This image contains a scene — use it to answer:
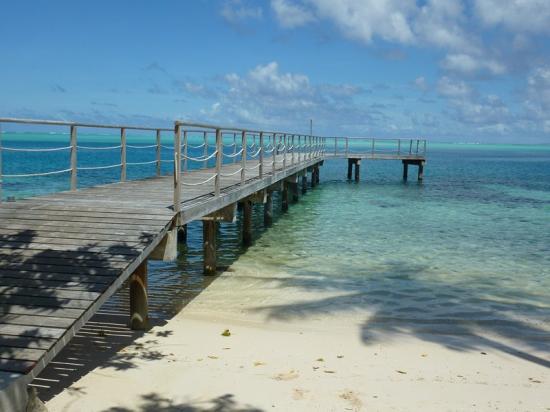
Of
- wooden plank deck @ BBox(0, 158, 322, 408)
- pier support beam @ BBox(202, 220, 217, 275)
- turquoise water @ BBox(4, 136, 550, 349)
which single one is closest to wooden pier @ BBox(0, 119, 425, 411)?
wooden plank deck @ BBox(0, 158, 322, 408)

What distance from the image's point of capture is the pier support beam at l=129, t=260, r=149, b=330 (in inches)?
293

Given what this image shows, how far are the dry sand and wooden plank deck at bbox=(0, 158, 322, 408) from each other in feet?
2.74

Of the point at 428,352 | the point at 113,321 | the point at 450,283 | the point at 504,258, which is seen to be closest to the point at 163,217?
the point at 113,321

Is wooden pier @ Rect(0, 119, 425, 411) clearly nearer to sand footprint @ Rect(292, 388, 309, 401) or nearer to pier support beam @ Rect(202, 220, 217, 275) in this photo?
pier support beam @ Rect(202, 220, 217, 275)

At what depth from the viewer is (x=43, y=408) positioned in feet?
15.0

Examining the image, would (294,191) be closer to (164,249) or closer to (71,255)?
(164,249)

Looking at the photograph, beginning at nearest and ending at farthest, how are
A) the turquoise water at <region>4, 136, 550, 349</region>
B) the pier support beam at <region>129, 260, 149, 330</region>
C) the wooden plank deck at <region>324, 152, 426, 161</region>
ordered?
the pier support beam at <region>129, 260, 149, 330</region> → the turquoise water at <region>4, 136, 550, 349</region> → the wooden plank deck at <region>324, 152, 426, 161</region>

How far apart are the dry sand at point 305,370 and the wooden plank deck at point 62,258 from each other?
836 millimetres

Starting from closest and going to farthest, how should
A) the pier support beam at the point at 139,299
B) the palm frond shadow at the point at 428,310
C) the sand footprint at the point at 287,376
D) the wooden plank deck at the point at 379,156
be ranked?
the sand footprint at the point at 287,376 → the pier support beam at the point at 139,299 → the palm frond shadow at the point at 428,310 → the wooden plank deck at the point at 379,156

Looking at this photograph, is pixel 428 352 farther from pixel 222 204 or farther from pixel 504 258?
pixel 504 258

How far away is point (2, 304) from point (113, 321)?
289cm

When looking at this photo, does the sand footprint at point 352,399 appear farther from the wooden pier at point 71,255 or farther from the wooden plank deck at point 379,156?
the wooden plank deck at point 379,156

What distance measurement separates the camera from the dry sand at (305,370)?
5617mm

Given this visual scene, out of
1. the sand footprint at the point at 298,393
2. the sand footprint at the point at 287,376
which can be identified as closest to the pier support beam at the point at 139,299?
the sand footprint at the point at 287,376
